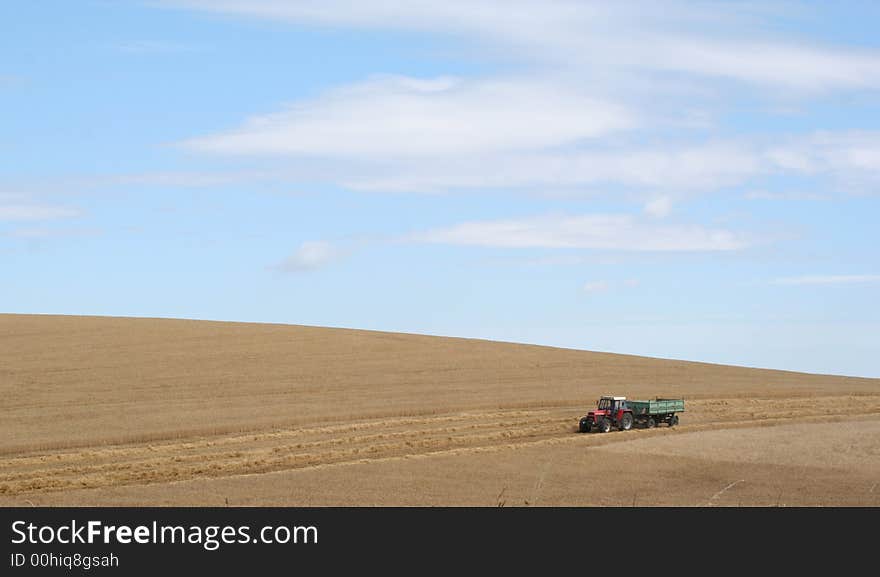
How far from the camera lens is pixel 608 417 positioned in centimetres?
4416

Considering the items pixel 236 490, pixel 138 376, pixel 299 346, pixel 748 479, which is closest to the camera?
pixel 236 490

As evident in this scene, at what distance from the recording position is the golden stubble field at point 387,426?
29844 mm

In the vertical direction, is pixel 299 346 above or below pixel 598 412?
above

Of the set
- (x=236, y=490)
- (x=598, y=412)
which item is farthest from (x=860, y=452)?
(x=236, y=490)

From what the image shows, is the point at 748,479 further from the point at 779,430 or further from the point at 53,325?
the point at 53,325

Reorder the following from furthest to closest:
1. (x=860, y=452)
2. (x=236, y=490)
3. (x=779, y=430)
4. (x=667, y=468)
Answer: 1. (x=779, y=430)
2. (x=860, y=452)
3. (x=667, y=468)
4. (x=236, y=490)

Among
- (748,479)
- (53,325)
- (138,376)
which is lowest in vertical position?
(748,479)

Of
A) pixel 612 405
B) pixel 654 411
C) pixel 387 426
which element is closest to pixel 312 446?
pixel 387 426

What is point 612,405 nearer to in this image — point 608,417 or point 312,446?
point 608,417

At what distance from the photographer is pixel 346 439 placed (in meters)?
39.3

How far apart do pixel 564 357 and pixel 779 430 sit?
27911 millimetres

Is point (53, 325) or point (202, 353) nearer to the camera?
point (202, 353)

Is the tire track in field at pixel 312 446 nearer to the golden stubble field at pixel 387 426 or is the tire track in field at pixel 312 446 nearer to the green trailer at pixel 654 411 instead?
the golden stubble field at pixel 387 426

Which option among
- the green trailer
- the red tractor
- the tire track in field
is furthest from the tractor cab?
the tire track in field
